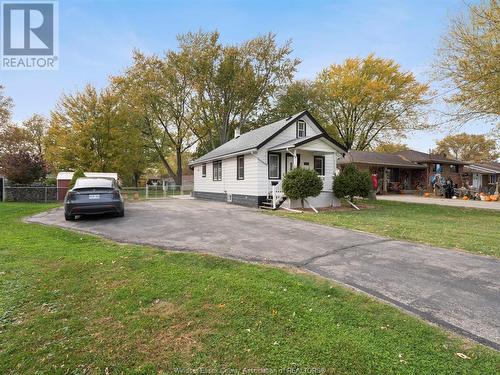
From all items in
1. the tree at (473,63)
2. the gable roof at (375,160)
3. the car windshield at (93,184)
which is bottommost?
the car windshield at (93,184)

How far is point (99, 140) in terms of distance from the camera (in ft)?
72.9

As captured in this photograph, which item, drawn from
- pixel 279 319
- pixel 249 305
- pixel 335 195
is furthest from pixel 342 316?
pixel 335 195

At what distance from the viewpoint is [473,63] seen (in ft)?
39.8

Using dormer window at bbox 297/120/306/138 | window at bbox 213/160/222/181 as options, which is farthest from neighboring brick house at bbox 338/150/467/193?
window at bbox 213/160/222/181

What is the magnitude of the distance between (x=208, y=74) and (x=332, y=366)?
30.5m

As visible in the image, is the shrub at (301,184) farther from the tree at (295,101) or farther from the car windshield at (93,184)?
the tree at (295,101)

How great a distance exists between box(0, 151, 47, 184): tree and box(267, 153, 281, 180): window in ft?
46.7

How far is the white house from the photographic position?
45.3 ft

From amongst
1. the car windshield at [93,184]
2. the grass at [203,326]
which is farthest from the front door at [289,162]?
the grass at [203,326]

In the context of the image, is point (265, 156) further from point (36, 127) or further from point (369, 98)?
point (36, 127)

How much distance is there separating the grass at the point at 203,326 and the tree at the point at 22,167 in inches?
623

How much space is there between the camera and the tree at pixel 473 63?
11.3m

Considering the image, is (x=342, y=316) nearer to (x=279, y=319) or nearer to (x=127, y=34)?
(x=279, y=319)

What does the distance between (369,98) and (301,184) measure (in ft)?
64.5
